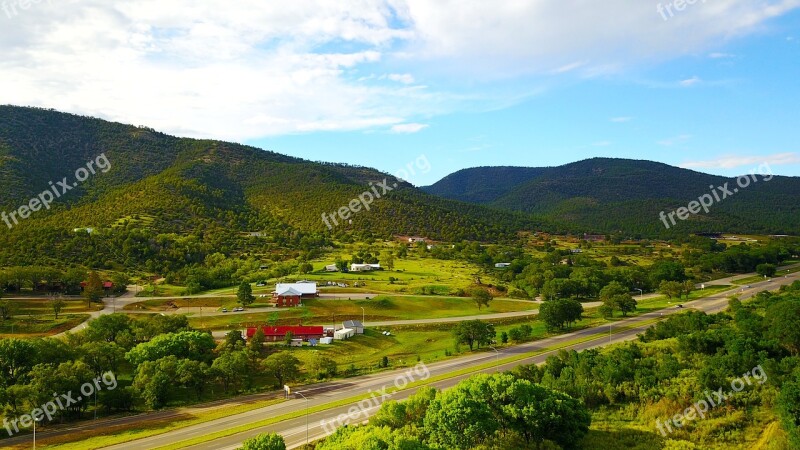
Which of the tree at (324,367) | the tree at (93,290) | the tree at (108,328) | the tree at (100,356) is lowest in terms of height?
the tree at (324,367)

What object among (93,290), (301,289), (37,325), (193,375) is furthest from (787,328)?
(93,290)

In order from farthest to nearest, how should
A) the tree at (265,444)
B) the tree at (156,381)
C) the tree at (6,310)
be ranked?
the tree at (6,310) → the tree at (156,381) → the tree at (265,444)

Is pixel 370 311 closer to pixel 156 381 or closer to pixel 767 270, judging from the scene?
pixel 156 381

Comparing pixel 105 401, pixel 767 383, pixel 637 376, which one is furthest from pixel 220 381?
pixel 767 383

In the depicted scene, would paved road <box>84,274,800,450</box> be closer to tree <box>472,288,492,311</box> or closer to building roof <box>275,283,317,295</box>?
tree <box>472,288,492,311</box>

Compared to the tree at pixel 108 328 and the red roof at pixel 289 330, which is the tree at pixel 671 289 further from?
the tree at pixel 108 328

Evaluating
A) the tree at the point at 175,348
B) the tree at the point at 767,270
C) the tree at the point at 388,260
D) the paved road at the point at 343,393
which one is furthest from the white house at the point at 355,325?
the tree at the point at 767,270

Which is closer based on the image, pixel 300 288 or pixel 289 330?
pixel 289 330
